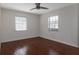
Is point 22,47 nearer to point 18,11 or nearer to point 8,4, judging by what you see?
point 18,11

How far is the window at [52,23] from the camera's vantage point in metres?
1.33

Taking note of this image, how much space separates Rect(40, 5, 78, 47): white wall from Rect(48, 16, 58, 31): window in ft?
0.19

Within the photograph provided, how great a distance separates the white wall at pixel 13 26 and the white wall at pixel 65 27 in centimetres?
14

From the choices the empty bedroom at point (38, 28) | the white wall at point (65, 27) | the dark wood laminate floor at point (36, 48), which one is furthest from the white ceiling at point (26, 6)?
the dark wood laminate floor at point (36, 48)

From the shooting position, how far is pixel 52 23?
135cm

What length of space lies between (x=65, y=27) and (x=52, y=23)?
9.4 inches

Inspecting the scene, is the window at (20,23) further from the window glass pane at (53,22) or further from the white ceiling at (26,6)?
the window glass pane at (53,22)

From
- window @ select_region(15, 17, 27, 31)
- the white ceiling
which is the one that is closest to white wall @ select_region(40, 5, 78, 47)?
the white ceiling

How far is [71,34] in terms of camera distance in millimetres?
1261

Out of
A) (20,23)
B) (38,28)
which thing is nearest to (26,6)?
(20,23)

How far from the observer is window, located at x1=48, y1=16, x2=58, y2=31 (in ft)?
4.35

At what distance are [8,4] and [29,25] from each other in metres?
0.48

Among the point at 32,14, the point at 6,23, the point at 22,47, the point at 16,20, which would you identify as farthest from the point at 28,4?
the point at 22,47

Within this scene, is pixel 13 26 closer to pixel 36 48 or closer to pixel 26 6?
pixel 26 6
